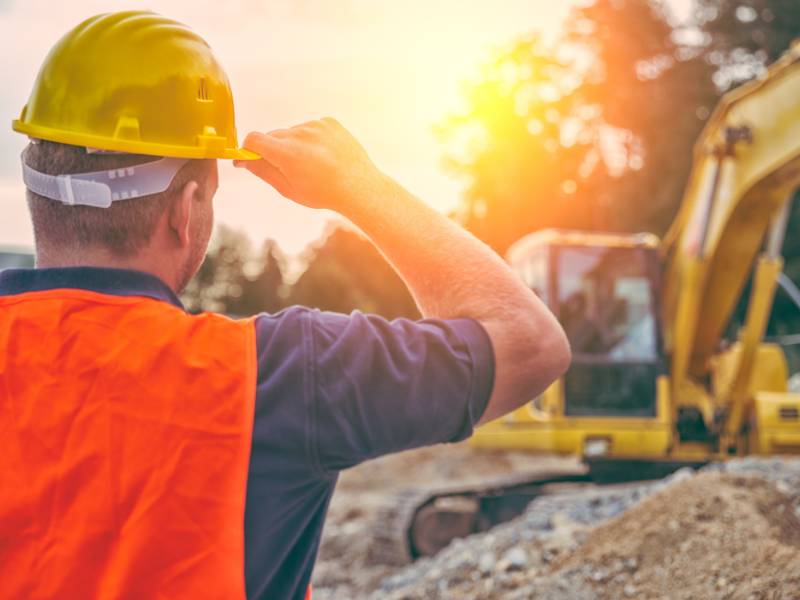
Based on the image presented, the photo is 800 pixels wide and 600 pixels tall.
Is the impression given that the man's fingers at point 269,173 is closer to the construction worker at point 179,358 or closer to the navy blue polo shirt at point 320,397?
the construction worker at point 179,358

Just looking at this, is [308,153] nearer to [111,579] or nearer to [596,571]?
[111,579]

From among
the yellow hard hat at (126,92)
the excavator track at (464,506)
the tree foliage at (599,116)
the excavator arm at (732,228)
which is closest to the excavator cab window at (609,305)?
the excavator arm at (732,228)

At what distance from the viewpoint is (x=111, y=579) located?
1.36 meters

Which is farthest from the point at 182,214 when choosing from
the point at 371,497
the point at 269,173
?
the point at 371,497

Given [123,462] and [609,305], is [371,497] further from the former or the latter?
[123,462]

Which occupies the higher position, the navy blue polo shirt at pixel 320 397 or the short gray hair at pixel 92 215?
the short gray hair at pixel 92 215

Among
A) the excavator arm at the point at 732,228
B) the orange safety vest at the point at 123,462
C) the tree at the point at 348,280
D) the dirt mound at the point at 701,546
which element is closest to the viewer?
the orange safety vest at the point at 123,462

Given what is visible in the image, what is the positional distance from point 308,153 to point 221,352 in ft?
1.30

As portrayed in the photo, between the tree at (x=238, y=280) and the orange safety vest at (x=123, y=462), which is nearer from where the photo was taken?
the orange safety vest at (x=123, y=462)

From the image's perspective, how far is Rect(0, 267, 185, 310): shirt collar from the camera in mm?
1497

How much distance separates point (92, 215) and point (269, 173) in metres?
0.35

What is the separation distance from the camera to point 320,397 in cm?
143

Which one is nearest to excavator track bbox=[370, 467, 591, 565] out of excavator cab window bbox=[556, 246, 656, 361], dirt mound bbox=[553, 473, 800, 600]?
excavator cab window bbox=[556, 246, 656, 361]

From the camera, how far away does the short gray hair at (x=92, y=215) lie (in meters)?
1.51
